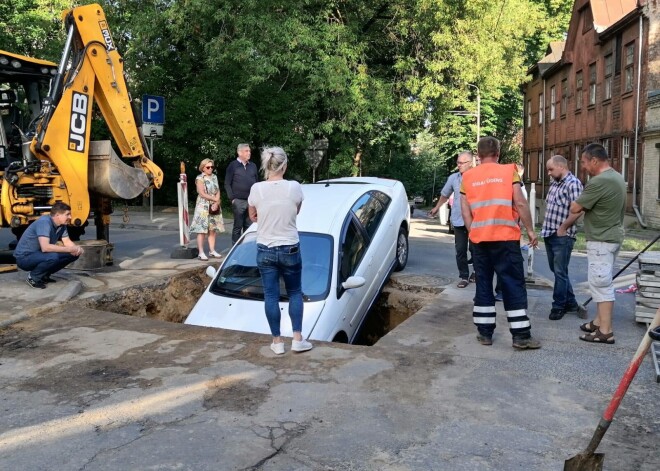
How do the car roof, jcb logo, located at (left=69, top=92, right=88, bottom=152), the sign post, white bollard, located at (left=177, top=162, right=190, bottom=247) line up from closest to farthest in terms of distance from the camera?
the car roof
jcb logo, located at (left=69, top=92, right=88, bottom=152)
white bollard, located at (left=177, top=162, right=190, bottom=247)
the sign post

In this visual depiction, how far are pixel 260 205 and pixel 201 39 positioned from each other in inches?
647

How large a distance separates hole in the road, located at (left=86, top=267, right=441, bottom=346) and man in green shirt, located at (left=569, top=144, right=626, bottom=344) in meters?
2.54

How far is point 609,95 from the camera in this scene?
25.1 metres

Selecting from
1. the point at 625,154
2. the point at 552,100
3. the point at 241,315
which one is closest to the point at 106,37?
the point at 241,315

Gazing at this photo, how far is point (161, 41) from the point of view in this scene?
862 inches

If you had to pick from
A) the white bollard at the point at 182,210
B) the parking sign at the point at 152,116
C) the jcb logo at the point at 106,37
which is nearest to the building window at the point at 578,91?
the parking sign at the point at 152,116

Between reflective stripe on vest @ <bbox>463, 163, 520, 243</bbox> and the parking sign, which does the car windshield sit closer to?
reflective stripe on vest @ <bbox>463, 163, 520, 243</bbox>

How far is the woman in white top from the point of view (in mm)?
5008

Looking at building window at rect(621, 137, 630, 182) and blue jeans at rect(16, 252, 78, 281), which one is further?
building window at rect(621, 137, 630, 182)

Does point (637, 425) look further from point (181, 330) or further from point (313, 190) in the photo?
point (313, 190)

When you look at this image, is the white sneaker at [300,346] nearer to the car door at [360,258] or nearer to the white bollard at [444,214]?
the car door at [360,258]

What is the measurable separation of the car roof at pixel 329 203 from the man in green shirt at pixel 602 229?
8.60ft

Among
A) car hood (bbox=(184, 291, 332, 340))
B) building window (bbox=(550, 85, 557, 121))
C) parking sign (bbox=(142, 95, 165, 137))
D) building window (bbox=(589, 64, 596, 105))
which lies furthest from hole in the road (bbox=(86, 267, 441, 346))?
building window (bbox=(550, 85, 557, 121))

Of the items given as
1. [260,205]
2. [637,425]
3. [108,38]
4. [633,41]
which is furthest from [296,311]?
[633,41]
